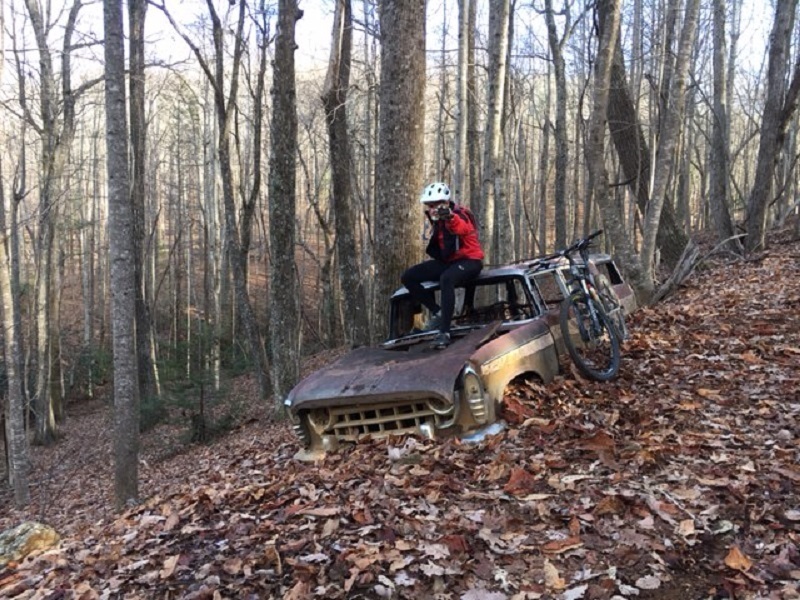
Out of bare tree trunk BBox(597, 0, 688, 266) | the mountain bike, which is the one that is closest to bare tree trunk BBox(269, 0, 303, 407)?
the mountain bike

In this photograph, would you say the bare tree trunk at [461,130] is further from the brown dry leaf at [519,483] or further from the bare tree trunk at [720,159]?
the brown dry leaf at [519,483]

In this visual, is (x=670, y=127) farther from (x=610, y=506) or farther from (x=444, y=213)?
(x=610, y=506)

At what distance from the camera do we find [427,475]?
495 centimetres

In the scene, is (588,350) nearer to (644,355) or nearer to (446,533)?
(644,355)

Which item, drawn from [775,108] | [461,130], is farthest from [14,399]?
[775,108]

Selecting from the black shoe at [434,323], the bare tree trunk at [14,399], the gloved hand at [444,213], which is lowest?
the bare tree trunk at [14,399]

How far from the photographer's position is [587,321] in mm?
6969

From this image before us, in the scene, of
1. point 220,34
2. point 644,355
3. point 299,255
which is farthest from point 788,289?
point 299,255

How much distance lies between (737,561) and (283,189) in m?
10.1

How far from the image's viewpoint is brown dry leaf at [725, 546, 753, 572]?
3473 mm

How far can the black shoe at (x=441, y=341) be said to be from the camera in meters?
6.15

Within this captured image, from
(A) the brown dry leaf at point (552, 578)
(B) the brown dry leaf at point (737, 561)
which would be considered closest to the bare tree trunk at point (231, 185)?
(A) the brown dry leaf at point (552, 578)

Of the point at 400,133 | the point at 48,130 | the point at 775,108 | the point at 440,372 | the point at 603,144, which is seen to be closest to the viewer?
the point at 440,372

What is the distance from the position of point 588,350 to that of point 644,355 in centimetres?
84
